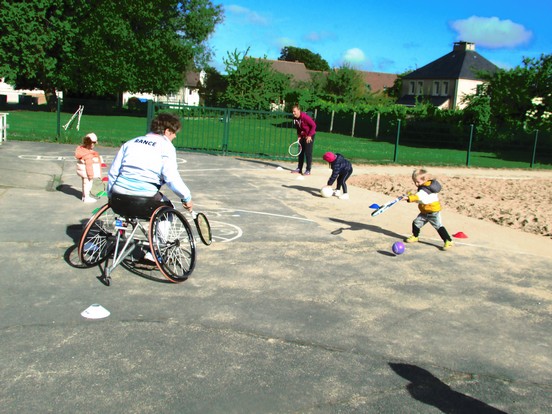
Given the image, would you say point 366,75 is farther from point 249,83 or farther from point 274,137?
point 274,137

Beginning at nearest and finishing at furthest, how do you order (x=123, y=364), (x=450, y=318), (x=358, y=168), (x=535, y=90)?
(x=123, y=364) → (x=450, y=318) → (x=358, y=168) → (x=535, y=90)

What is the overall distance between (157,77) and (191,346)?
161ft

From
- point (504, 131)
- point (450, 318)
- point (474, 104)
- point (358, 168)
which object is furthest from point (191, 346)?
point (474, 104)

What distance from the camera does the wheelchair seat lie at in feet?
20.1

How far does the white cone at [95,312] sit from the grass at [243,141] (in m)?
15.5

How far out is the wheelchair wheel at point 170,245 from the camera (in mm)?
6180

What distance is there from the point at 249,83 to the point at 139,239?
147 ft

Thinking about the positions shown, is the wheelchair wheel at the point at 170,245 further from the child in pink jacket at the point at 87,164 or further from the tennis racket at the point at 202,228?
the child in pink jacket at the point at 87,164

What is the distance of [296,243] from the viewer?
8.57m

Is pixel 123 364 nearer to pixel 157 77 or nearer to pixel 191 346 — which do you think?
pixel 191 346

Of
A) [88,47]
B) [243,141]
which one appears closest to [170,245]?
[243,141]

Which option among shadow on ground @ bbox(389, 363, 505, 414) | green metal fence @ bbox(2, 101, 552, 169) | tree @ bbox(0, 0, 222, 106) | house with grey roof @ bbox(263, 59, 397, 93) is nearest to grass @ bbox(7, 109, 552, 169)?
green metal fence @ bbox(2, 101, 552, 169)

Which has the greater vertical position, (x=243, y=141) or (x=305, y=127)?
(x=305, y=127)

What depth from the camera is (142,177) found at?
20.3 ft
